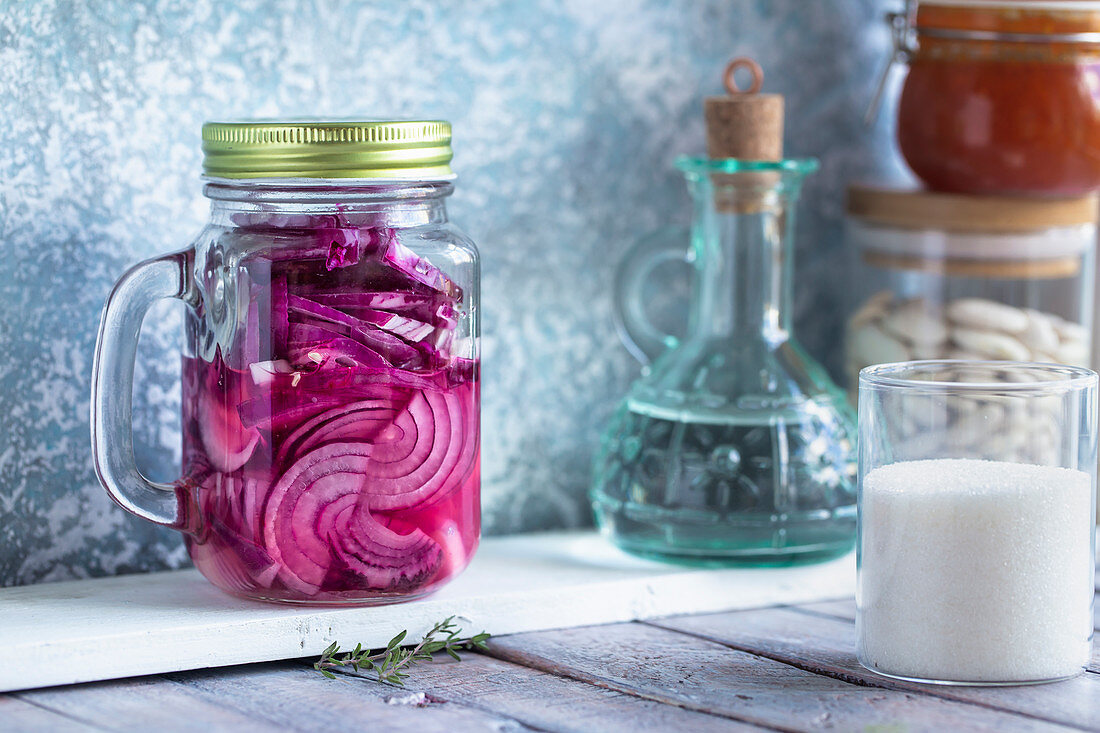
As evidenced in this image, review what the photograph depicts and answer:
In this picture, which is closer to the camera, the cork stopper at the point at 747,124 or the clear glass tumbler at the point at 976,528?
the clear glass tumbler at the point at 976,528

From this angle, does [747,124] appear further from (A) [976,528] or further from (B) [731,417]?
(A) [976,528]

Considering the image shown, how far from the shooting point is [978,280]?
3.08ft

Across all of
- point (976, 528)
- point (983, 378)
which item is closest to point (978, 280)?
point (983, 378)

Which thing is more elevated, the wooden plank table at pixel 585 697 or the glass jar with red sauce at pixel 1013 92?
the glass jar with red sauce at pixel 1013 92

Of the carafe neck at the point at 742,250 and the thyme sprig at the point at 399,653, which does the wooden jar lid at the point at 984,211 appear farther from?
the thyme sprig at the point at 399,653

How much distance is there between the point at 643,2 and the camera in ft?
3.11

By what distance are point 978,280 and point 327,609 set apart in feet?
1.66

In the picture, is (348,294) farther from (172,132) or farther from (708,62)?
(708,62)

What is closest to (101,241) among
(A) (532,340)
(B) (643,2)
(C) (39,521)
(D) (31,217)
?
(D) (31,217)

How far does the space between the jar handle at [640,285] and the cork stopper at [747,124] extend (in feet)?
0.23

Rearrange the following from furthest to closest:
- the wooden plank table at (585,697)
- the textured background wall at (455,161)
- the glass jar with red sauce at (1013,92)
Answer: the glass jar with red sauce at (1013,92) → the textured background wall at (455,161) → the wooden plank table at (585,697)

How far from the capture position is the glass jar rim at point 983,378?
26.3 inches

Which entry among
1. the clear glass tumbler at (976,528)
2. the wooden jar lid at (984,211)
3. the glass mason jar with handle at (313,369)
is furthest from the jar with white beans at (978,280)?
the glass mason jar with handle at (313,369)

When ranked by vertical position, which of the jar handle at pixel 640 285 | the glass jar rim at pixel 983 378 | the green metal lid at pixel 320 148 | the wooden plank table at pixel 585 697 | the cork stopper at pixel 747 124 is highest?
the cork stopper at pixel 747 124
